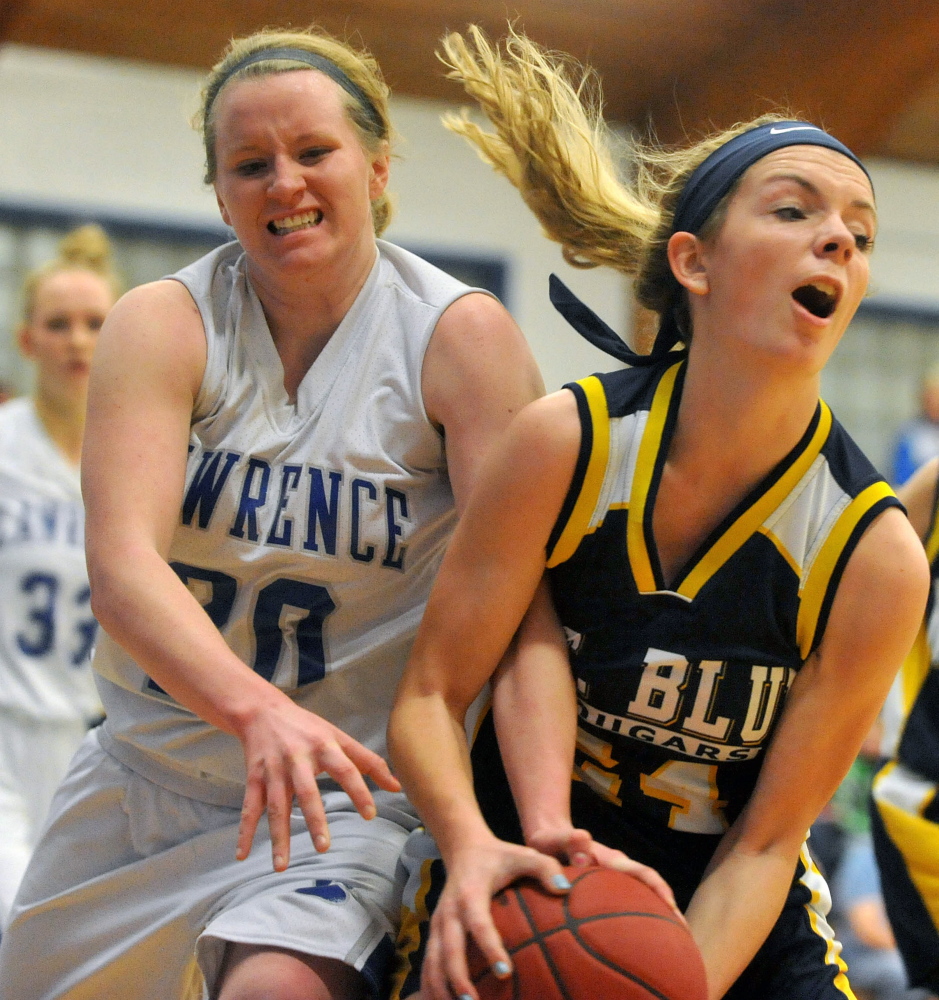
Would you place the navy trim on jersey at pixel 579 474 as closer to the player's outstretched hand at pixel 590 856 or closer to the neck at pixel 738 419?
the neck at pixel 738 419

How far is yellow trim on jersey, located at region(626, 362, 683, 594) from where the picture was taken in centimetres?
210

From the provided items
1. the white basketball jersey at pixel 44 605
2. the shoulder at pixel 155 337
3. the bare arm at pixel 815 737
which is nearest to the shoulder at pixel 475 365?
the shoulder at pixel 155 337

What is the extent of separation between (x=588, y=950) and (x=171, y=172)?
7512 mm

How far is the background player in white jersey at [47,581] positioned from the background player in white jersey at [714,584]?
2359mm

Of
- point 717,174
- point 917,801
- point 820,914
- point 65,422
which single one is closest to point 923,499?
point 917,801

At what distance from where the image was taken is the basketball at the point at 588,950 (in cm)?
181

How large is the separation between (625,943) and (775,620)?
1.73 ft

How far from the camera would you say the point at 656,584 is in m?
2.10

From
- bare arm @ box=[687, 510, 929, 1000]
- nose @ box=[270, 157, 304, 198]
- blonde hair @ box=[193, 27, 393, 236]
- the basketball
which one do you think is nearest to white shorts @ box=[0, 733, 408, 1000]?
the basketball

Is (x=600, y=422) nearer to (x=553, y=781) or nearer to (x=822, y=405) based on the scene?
(x=822, y=405)

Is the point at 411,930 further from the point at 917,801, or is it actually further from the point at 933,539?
the point at 933,539

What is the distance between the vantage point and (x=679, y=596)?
6.85 ft

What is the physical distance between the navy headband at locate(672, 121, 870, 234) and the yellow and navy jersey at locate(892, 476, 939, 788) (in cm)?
121

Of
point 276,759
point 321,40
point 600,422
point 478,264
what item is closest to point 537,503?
point 600,422
